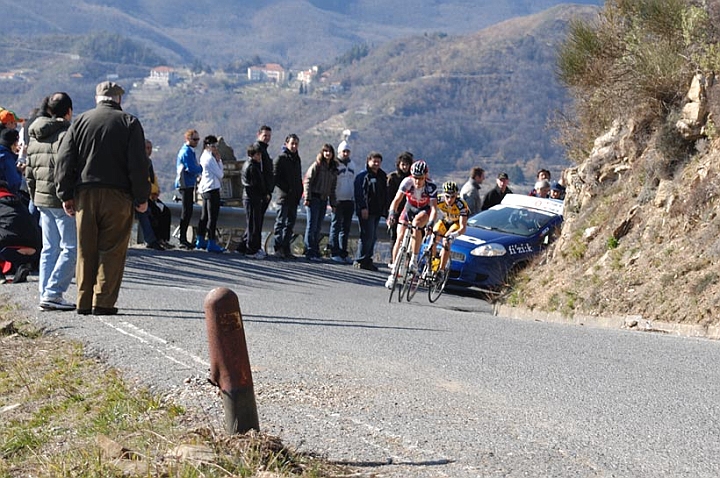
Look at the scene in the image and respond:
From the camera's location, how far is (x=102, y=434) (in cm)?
640

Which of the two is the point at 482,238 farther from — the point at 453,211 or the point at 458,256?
the point at 453,211

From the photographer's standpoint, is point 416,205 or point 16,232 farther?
point 416,205

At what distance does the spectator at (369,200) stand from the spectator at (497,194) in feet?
9.51

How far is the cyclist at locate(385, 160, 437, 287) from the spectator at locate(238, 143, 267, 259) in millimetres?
4619

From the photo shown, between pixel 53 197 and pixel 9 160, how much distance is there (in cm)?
316

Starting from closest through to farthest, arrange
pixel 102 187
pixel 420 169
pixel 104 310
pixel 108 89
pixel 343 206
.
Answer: pixel 102 187 < pixel 108 89 < pixel 104 310 < pixel 420 169 < pixel 343 206

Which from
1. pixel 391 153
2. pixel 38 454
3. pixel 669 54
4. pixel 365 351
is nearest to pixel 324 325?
pixel 365 351

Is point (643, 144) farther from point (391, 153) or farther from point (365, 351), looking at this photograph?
point (391, 153)

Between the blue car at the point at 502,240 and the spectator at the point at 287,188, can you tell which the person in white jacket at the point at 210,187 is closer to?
the spectator at the point at 287,188

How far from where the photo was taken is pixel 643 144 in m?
18.1

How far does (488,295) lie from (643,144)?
3355 mm

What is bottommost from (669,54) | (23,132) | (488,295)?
(488,295)

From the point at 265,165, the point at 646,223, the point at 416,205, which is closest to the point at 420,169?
the point at 416,205

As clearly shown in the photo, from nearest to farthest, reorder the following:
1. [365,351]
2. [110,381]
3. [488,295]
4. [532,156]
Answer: [110,381] → [365,351] → [488,295] → [532,156]
